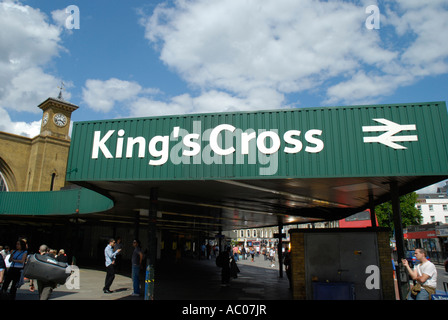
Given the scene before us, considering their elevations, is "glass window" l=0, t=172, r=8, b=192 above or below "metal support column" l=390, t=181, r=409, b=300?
above

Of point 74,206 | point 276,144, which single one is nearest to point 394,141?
point 276,144

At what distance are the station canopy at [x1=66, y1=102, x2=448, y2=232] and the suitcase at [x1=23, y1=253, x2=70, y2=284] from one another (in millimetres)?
3110

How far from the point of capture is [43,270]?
7.32 m

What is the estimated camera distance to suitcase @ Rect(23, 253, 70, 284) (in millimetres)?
7227

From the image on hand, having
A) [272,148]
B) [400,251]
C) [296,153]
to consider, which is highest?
[272,148]

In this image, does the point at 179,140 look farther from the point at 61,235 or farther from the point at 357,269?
the point at 61,235

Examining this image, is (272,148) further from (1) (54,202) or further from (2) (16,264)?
(1) (54,202)

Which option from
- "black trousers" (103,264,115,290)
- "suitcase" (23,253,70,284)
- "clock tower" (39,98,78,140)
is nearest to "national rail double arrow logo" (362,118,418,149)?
"suitcase" (23,253,70,284)

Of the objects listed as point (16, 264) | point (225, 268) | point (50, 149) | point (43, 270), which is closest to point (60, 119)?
point (50, 149)

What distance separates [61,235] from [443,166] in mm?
36718

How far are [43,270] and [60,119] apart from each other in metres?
42.1

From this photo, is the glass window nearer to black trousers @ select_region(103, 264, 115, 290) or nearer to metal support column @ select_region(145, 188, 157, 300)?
black trousers @ select_region(103, 264, 115, 290)

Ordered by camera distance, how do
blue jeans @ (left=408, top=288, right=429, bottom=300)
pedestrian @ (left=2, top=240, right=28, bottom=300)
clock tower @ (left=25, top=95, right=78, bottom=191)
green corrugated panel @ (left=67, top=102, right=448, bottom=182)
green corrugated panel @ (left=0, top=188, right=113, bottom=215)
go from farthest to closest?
clock tower @ (left=25, top=95, right=78, bottom=191)
green corrugated panel @ (left=0, top=188, right=113, bottom=215)
pedestrian @ (left=2, top=240, right=28, bottom=300)
green corrugated panel @ (left=67, top=102, right=448, bottom=182)
blue jeans @ (left=408, top=288, right=429, bottom=300)
